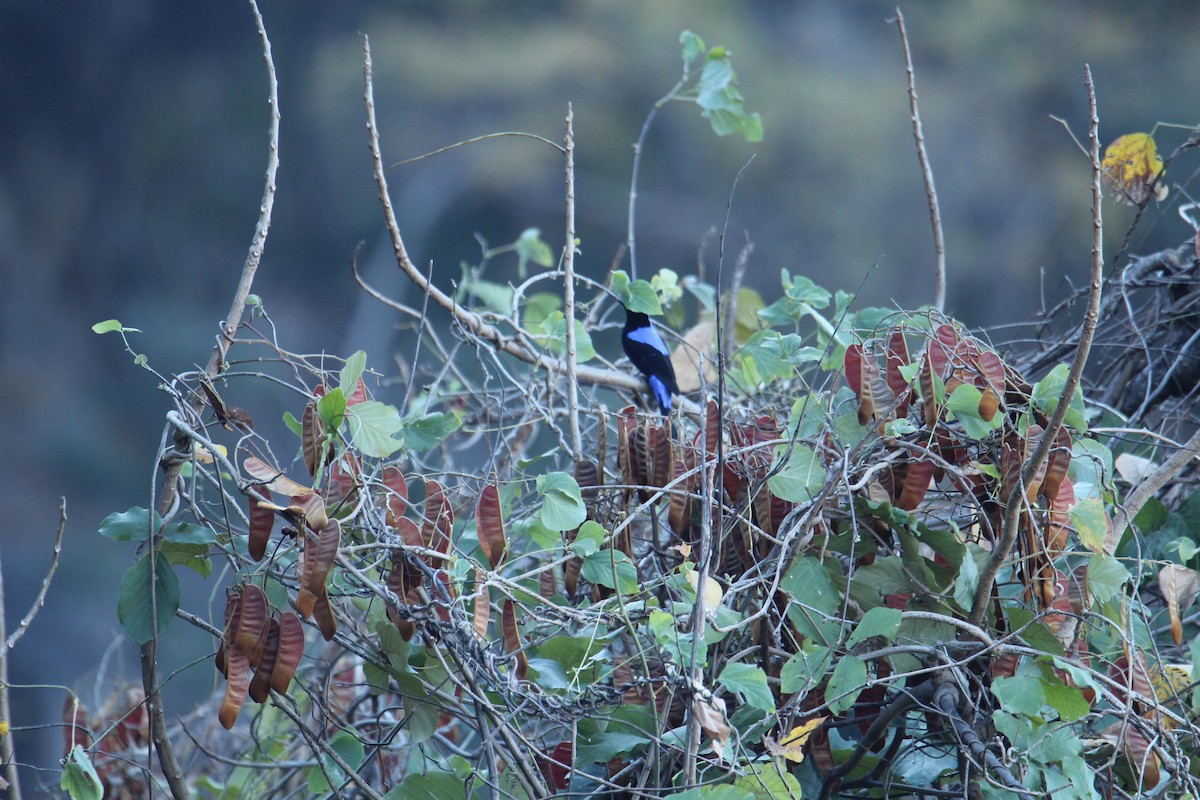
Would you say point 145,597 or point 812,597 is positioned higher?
point 145,597

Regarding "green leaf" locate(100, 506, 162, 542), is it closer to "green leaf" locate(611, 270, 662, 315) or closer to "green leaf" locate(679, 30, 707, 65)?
"green leaf" locate(611, 270, 662, 315)

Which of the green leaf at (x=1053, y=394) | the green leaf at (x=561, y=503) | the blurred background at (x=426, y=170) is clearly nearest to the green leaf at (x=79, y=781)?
the green leaf at (x=561, y=503)

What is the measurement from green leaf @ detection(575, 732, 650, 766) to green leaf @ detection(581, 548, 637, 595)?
0.55 feet

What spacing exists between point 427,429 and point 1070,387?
72cm

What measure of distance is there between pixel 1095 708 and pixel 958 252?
7299 millimetres

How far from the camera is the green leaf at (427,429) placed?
1.22 metres

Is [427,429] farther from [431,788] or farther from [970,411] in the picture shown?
[970,411]

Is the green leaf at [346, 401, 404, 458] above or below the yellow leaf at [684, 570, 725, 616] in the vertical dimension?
above

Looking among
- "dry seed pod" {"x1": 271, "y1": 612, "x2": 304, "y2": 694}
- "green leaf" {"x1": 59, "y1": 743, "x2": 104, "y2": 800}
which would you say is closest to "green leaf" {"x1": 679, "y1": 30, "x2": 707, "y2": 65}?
"dry seed pod" {"x1": 271, "y1": 612, "x2": 304, "y2": 694}

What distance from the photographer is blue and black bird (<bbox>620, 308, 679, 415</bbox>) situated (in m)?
2.06

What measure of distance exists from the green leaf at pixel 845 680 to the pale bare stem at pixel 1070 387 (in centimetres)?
15

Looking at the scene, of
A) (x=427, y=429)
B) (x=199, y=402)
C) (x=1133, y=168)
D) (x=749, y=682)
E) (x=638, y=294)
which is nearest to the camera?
(x=749, y=682)

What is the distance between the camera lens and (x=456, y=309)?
1493 millimetres

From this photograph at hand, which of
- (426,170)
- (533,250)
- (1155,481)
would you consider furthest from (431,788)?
(426,170)
